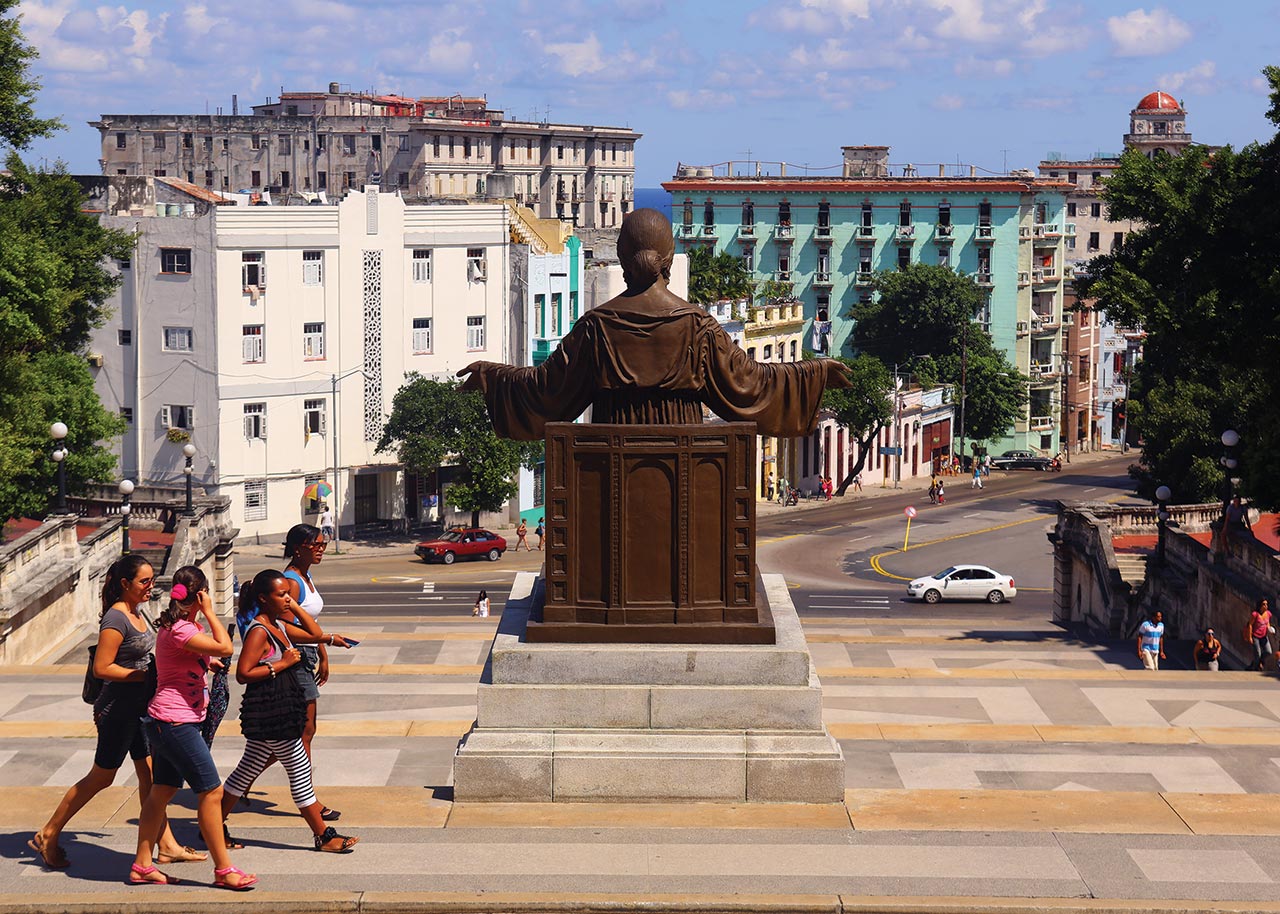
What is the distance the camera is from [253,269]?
6794cm

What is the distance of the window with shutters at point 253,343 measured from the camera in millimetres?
67938

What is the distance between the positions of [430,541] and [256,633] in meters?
55.5

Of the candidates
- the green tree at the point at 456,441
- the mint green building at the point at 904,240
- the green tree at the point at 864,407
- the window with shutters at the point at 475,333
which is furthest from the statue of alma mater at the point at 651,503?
the mint green building at the point at 904,240

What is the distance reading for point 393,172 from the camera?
135m

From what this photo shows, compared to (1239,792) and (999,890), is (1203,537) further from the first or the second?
(999,890)

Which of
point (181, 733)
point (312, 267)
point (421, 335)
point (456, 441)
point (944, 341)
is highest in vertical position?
point (312, 267)

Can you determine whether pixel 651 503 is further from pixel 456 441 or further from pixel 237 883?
pixel 456 441

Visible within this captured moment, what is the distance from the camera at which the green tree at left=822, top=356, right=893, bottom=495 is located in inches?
3602

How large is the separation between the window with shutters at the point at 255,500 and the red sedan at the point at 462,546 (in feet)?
20.3

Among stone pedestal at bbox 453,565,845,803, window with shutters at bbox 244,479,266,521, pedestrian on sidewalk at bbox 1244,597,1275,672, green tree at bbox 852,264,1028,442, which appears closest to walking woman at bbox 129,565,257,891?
stone pedestal at bbox 453,565,845,803

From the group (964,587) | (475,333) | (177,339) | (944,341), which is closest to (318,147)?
(944,341)

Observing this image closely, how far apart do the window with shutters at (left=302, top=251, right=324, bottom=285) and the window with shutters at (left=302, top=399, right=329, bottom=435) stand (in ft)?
15.4

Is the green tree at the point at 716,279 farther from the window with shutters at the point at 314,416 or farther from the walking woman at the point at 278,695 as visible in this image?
the walking woman at the point at 278,695

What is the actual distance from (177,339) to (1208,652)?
46155 millimetres
